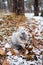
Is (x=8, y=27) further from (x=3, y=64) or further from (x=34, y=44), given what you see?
(x=3, y=64)

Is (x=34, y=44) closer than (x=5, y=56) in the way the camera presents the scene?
No

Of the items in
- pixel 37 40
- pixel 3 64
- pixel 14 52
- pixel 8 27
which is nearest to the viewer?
pixel 3 64

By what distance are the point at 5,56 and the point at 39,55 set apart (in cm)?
133

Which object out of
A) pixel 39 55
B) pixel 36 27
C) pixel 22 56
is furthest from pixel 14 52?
pixel 36 27

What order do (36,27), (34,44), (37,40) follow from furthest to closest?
(36,27) < (37,40) < (34,44)

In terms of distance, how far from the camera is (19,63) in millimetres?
6441

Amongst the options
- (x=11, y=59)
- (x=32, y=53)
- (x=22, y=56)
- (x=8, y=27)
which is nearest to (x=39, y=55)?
(x=32, y=53)

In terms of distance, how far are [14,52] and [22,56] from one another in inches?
13.7

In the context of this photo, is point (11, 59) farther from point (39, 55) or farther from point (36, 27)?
point (36, 27)

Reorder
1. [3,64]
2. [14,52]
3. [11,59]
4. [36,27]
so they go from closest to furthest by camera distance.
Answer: [3,64], [11,59], [14,52], [36,27]

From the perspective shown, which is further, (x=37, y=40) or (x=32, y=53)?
(x=37, y=40)

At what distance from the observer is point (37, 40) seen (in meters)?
8.66

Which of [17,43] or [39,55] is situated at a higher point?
[17,43]

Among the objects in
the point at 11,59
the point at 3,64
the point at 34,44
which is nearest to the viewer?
the point at 3,64
